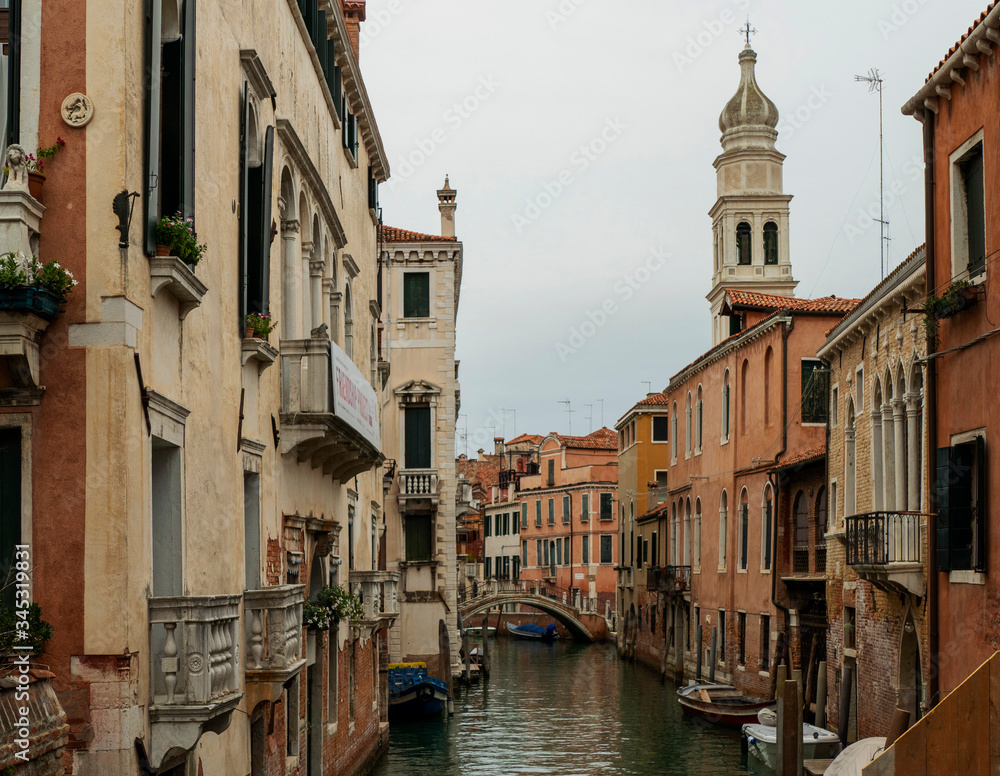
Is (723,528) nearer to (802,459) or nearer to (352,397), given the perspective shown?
(802,459)

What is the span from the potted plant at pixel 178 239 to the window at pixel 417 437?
74.5 ft

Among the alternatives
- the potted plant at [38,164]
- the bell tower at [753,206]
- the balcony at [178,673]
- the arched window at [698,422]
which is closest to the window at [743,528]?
the arched window at [698,422]

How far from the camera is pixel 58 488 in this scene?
21.9 ft

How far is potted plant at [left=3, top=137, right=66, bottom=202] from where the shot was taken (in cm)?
671

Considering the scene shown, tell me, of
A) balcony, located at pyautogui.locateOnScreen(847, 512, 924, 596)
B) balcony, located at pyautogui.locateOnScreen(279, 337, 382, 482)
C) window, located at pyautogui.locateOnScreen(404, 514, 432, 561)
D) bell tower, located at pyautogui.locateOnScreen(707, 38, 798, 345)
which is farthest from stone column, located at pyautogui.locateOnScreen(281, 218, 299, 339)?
bell tower, located at pyautogui.locateOnScreen(707, 38, 798, 345)

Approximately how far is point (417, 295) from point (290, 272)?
18.4 m

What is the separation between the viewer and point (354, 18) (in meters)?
19.9

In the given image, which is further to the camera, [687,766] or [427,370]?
[427,370]

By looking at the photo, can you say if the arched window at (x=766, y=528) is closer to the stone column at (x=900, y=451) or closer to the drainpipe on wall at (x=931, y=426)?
the stone column at (x=900, y=451)

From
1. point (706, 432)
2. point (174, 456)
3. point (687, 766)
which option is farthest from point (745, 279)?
point (174, 456)

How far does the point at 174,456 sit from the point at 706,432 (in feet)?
84.1

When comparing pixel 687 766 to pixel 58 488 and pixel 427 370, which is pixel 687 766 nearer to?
Answer: pixel 427 370

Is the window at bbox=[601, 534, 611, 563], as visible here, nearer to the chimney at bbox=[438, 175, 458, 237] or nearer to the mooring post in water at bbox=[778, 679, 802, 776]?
the chimney at bbox=[438, 175, 458, 237]

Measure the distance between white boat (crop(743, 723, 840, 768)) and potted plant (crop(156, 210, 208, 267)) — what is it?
43.3 ft
